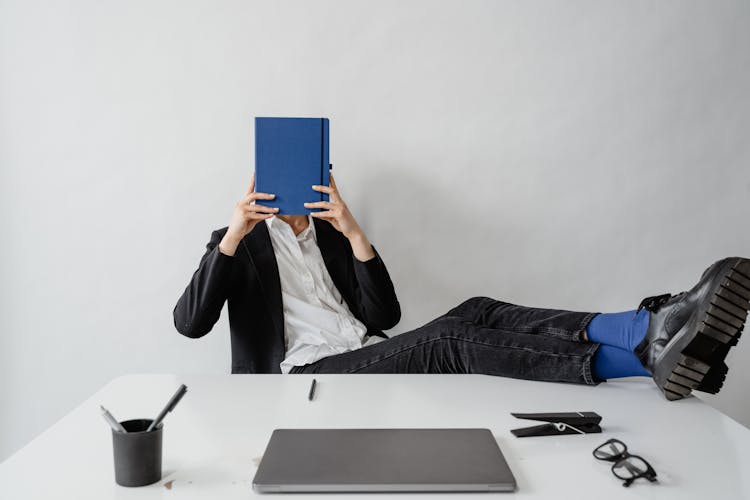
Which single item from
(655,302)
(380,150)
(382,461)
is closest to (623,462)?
(382,461)

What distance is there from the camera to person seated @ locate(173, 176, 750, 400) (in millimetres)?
1326

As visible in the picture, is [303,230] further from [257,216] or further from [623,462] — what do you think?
[623,462]

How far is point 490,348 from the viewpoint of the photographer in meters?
1.56

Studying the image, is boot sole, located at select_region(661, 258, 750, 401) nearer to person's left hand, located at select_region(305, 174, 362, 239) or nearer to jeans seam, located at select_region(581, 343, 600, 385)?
jeans seam, located at select_region(581, 343, 600, 385)

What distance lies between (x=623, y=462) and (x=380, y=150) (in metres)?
1.58

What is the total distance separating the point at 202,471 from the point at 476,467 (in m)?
0.41

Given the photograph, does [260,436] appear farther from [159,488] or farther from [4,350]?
[4,350]

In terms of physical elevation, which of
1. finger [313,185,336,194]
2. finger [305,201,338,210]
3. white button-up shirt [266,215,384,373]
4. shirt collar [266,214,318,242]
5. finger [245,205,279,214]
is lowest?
white button-up shirt [266,215,384,373]

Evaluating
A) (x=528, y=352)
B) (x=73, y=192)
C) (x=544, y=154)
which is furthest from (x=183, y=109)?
(x=528, y=352)

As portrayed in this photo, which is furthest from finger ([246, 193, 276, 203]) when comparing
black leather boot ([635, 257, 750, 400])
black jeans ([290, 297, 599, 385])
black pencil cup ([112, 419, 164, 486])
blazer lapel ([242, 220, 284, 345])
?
black leather boot ([635, 257, 750, 400])

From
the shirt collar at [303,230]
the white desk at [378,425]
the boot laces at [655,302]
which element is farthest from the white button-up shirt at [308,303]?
the boot laces at [655,302]

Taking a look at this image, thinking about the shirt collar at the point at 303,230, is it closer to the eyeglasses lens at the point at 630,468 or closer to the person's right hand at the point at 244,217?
the person's right hand at the point at 244,217

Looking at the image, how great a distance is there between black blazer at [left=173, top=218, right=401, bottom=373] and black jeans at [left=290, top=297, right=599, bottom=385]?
0.19m

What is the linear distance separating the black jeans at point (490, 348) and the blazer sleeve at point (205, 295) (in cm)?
32
